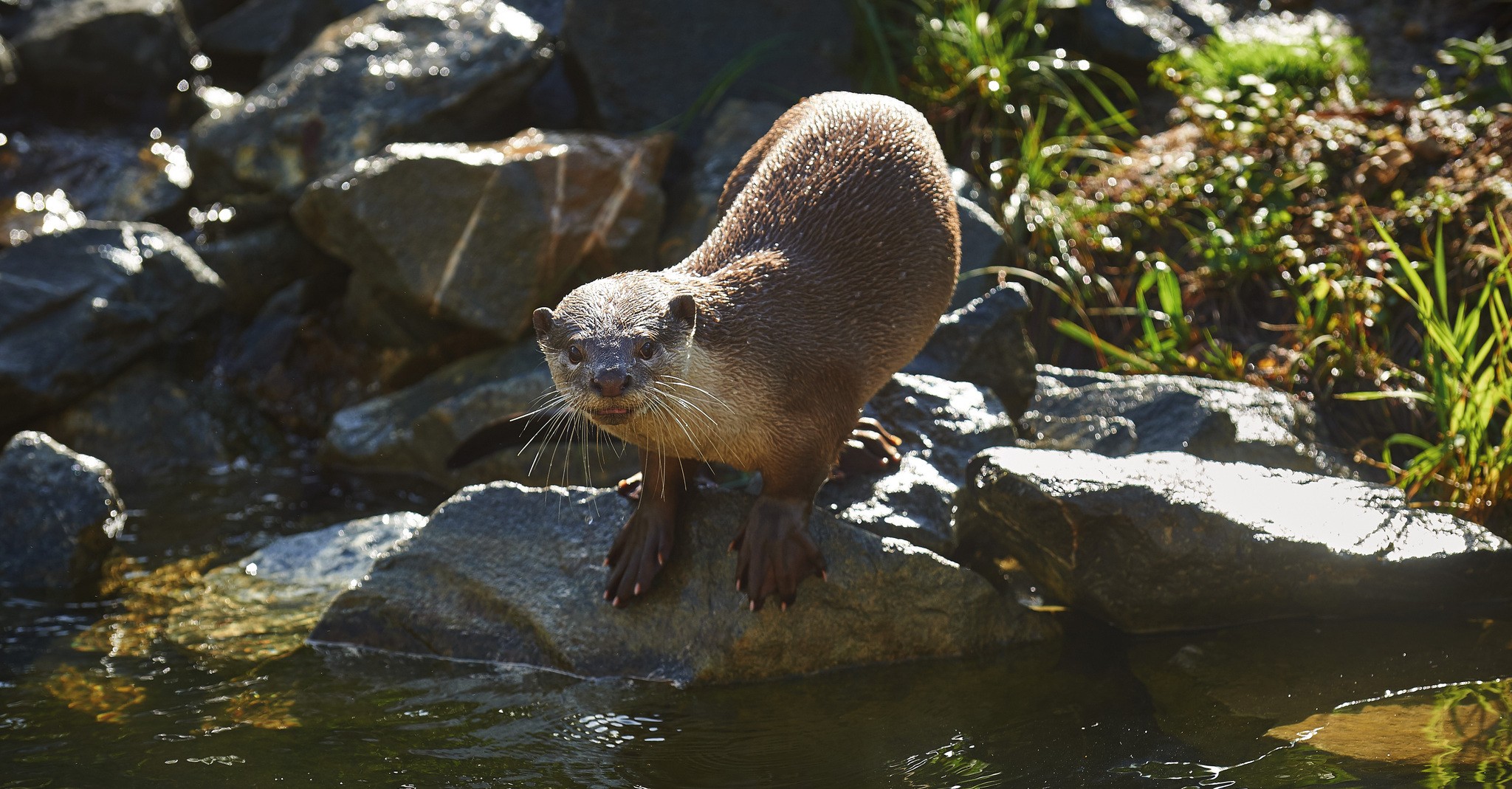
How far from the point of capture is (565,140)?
6.08 metres

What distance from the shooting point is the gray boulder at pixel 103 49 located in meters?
8.03

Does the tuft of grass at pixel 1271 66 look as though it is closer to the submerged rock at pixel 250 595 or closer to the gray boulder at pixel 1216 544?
the gray boulder at pixel 1216 544

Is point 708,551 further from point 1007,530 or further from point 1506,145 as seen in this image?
point 1506,145

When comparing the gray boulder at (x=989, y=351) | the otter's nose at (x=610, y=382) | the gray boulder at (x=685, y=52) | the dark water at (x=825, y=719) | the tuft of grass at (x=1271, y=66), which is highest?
the gray boulder at (x=685, y=52)

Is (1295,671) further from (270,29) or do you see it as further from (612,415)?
(270,29)

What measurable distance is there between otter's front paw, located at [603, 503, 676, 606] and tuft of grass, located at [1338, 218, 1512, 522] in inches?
98.2

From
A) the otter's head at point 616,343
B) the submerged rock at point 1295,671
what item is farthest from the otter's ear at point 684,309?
the submerged rock at point 1295,671

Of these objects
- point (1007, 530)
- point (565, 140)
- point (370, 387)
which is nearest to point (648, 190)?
point (565, 140)

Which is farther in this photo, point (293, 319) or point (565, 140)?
point (293, 319)

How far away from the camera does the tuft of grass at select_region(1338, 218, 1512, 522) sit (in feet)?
13.4

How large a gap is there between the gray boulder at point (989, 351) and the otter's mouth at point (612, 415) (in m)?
1.94

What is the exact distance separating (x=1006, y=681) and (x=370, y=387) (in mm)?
3929

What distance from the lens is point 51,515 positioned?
15.1 feet

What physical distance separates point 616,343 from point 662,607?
3.21 ft
